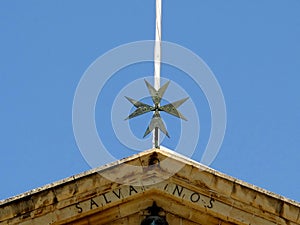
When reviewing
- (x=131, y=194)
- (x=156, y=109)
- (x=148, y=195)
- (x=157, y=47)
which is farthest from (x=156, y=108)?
(x=157, y=47)

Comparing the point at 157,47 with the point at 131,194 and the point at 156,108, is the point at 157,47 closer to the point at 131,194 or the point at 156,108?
the point at 156,108

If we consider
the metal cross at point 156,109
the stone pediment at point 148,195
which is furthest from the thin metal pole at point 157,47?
the stone pediment at point 148,195

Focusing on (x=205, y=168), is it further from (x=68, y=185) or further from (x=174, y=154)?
(x=68, y=185)

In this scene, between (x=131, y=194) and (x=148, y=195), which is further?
(x=148, y=195)

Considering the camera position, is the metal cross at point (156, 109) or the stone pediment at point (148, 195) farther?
the metal cross at point (156, 109)

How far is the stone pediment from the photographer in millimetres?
26328

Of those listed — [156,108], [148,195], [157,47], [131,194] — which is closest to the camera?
[131,194]

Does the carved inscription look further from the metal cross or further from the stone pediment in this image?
the metal cross

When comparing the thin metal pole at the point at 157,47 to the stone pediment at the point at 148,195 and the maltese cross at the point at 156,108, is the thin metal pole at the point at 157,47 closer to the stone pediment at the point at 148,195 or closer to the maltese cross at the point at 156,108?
the maltese cross at the point at 156,108

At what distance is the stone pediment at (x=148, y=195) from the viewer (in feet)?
86.4

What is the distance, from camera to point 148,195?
1050 inches

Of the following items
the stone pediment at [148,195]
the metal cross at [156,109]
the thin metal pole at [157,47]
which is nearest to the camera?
the stone pediment at [148,195]

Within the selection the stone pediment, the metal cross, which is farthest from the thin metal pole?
the stone pediment

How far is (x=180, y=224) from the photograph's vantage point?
2648cm
